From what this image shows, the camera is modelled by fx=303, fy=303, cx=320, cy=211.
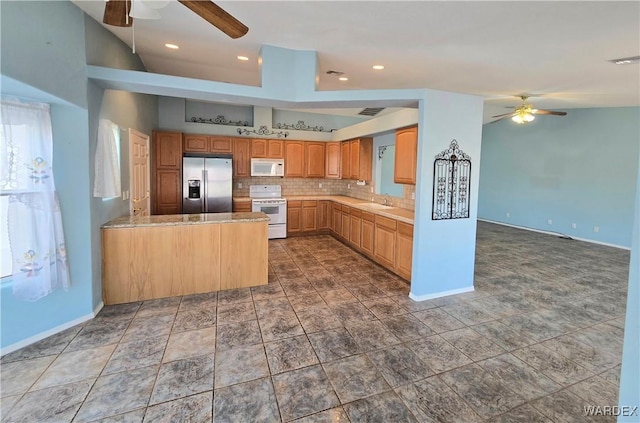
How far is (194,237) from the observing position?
355 cm

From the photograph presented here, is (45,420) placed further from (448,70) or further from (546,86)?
(546,86)

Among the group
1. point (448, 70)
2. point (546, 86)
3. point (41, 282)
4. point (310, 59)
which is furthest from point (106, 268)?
point (546, 86)

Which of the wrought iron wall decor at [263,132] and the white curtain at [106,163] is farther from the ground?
the wrought iron wall decor at [263,132]

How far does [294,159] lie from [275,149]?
0.47 m

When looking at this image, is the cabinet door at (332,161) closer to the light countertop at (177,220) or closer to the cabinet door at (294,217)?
the cabinet door at (294,217)

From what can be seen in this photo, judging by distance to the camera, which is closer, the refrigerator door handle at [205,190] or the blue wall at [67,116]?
the blue wall at [67,116]

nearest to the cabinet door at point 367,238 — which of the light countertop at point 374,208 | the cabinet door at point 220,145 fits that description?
the light countertop at point 374,208

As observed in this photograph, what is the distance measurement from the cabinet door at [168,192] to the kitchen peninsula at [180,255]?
2.04 m

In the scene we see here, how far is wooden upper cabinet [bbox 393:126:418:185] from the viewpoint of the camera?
163 inches

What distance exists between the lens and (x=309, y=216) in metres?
6.64

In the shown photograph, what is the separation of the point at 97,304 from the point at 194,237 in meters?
1.12

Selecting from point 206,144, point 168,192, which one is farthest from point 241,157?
point 168,192

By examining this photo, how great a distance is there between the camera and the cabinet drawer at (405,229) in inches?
154

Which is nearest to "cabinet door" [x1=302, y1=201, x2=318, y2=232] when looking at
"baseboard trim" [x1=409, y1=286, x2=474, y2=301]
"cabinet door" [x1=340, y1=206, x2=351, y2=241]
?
"cabinet door" [x1=340, y1=206, x2=351, y2=241]
